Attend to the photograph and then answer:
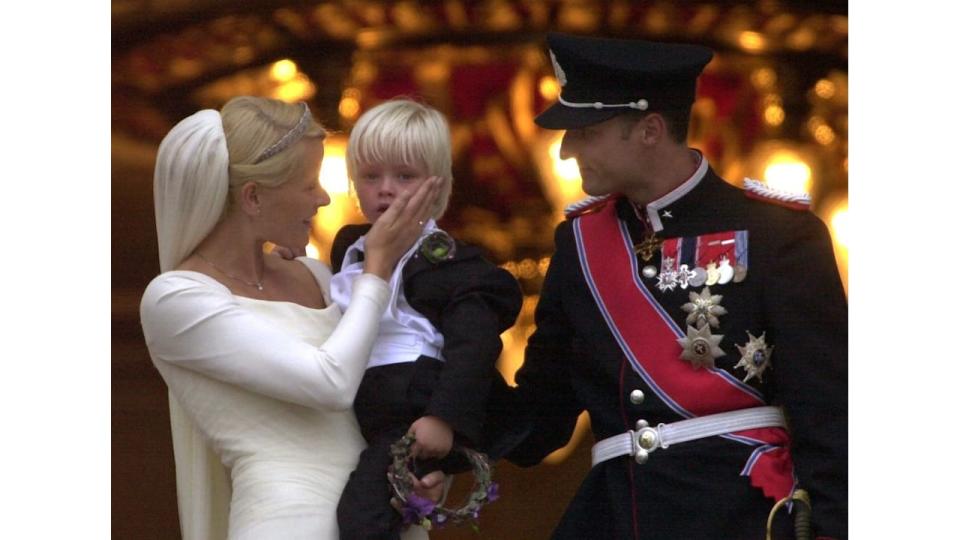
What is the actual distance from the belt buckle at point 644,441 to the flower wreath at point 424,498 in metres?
0.25

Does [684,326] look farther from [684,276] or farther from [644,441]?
[644,441]

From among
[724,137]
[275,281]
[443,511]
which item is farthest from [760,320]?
[724,137]

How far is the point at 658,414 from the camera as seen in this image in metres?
3.02

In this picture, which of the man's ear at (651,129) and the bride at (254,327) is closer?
the bride at (254,327)

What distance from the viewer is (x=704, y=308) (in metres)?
3.00


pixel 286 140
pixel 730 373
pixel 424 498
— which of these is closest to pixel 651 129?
pixel 730 373

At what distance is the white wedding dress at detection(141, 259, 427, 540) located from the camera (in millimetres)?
2939

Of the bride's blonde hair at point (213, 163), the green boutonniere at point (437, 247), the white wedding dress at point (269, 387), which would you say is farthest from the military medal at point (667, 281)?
the bride's blonde hair at point (213, 163)

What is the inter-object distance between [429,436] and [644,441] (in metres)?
0.34

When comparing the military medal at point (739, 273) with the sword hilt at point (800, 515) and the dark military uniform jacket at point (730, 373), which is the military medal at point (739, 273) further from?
the sword hilt at point (800, 515)

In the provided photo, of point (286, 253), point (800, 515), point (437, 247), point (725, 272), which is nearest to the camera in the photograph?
point (800, 515)

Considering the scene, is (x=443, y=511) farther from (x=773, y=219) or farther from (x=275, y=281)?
(x=773, y=219)

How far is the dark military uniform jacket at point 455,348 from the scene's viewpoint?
9.93 feet

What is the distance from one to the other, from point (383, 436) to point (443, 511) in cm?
16
